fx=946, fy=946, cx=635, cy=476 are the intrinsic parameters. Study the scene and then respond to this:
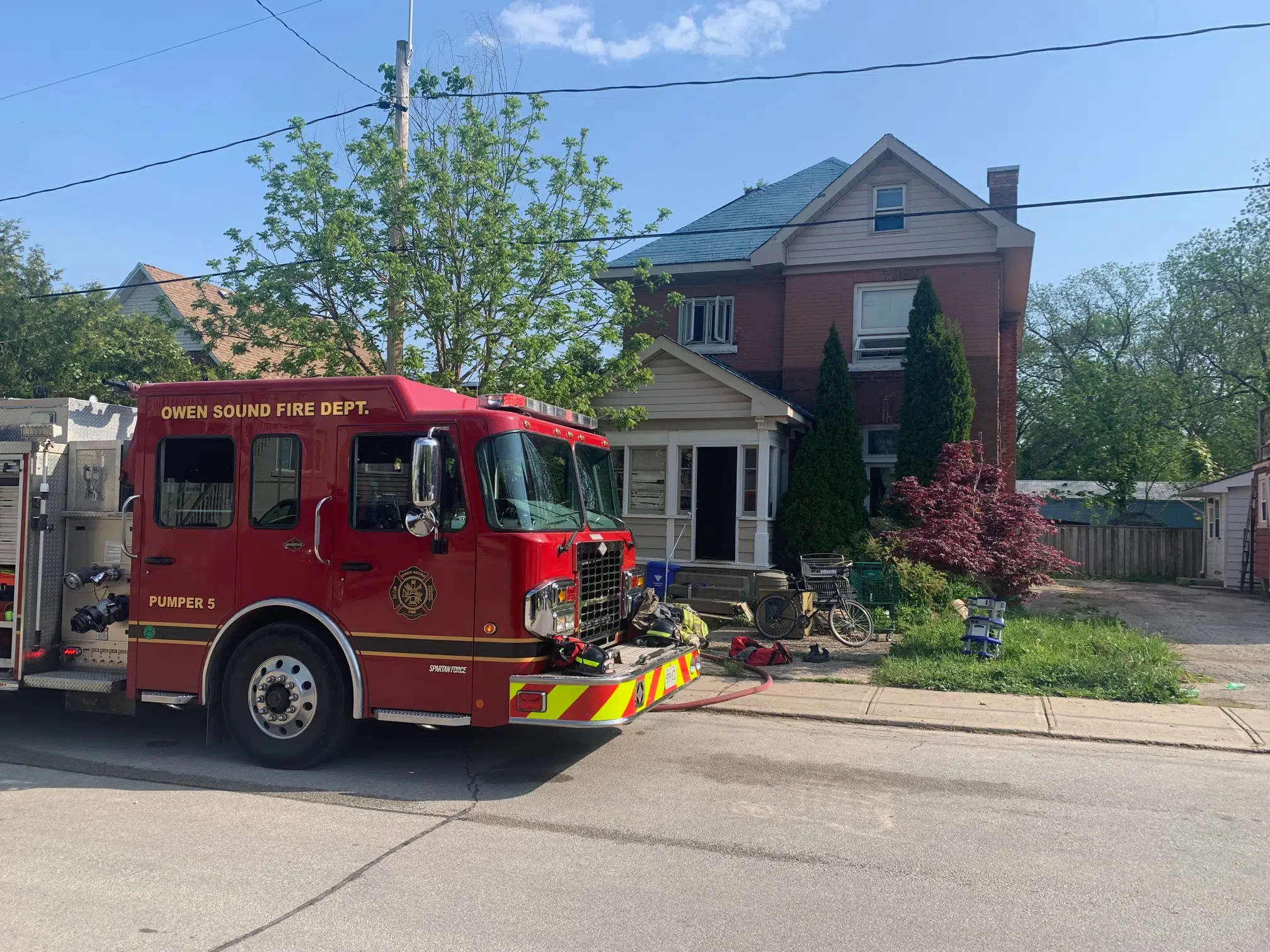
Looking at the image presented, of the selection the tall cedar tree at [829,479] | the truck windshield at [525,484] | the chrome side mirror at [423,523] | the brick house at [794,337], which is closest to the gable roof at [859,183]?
the brick house at [794,337]

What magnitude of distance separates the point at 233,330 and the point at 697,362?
23.8 ft

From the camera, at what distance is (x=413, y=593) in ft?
20.5

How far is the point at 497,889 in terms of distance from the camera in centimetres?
448

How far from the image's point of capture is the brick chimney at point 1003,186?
18.6 m

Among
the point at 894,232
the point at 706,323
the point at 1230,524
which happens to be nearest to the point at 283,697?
the point at 706,323

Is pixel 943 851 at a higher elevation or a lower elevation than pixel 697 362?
lower

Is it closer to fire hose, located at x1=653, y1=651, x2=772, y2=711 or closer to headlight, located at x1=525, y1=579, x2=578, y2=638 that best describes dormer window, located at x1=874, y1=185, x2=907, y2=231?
fire hose, located at x1=653, y1=651, x2=772, y2=711

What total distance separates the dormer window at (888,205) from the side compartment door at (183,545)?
14104mm

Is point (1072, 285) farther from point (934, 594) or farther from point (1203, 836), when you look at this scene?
point (1203, 836)

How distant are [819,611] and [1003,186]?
10.9 m

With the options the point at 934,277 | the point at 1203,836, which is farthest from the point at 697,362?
the point at 1203,836

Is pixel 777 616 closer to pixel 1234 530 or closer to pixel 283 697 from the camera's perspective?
pixel 283 697

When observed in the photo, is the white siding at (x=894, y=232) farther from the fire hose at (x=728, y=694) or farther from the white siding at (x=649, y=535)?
the fire hose at (x=728, y=694)

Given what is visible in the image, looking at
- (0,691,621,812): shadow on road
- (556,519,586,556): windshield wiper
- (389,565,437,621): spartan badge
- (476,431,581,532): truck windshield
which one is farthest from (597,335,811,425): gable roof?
(389,565,437,621): spartan badge
